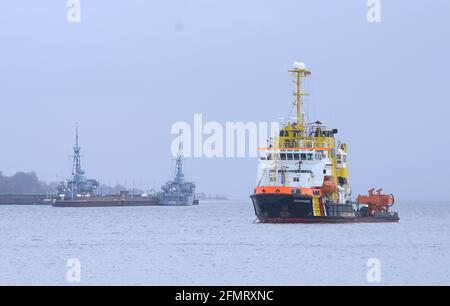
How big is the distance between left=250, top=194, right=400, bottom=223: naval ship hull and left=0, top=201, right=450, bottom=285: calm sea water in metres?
0.84

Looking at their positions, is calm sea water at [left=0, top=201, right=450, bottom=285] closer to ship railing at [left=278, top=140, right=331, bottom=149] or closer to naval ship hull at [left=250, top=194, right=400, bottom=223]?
naval ship hull at [left=250, top=194, right=400, bottom=223]

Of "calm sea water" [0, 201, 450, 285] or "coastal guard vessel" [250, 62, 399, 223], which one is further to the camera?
"coastal guard vessel" [250, 62, 399, 223]

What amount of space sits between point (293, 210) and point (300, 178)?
10.3 feet

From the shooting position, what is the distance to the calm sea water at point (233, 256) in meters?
51.2

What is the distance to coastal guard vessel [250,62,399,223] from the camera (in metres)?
89.1

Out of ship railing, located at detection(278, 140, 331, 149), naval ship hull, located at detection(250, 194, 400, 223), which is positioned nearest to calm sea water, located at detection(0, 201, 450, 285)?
naval ship hull, located at detection(250, 194, 400, 223)

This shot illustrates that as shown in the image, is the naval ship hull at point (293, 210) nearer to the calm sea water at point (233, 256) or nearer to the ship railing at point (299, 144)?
the calm sea water at point (233, 256)

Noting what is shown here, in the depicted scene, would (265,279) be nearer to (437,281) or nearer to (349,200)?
(437,281)

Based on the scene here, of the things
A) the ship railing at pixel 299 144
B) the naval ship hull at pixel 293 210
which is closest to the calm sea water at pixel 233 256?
the naval ship hull at pixel 293 210

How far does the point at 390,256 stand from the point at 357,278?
1344cm

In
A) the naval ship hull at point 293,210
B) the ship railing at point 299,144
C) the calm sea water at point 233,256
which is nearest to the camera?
the calm sea water at point 233,256

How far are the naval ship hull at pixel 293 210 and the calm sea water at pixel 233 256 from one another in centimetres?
84

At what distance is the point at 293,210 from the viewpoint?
292 ft
